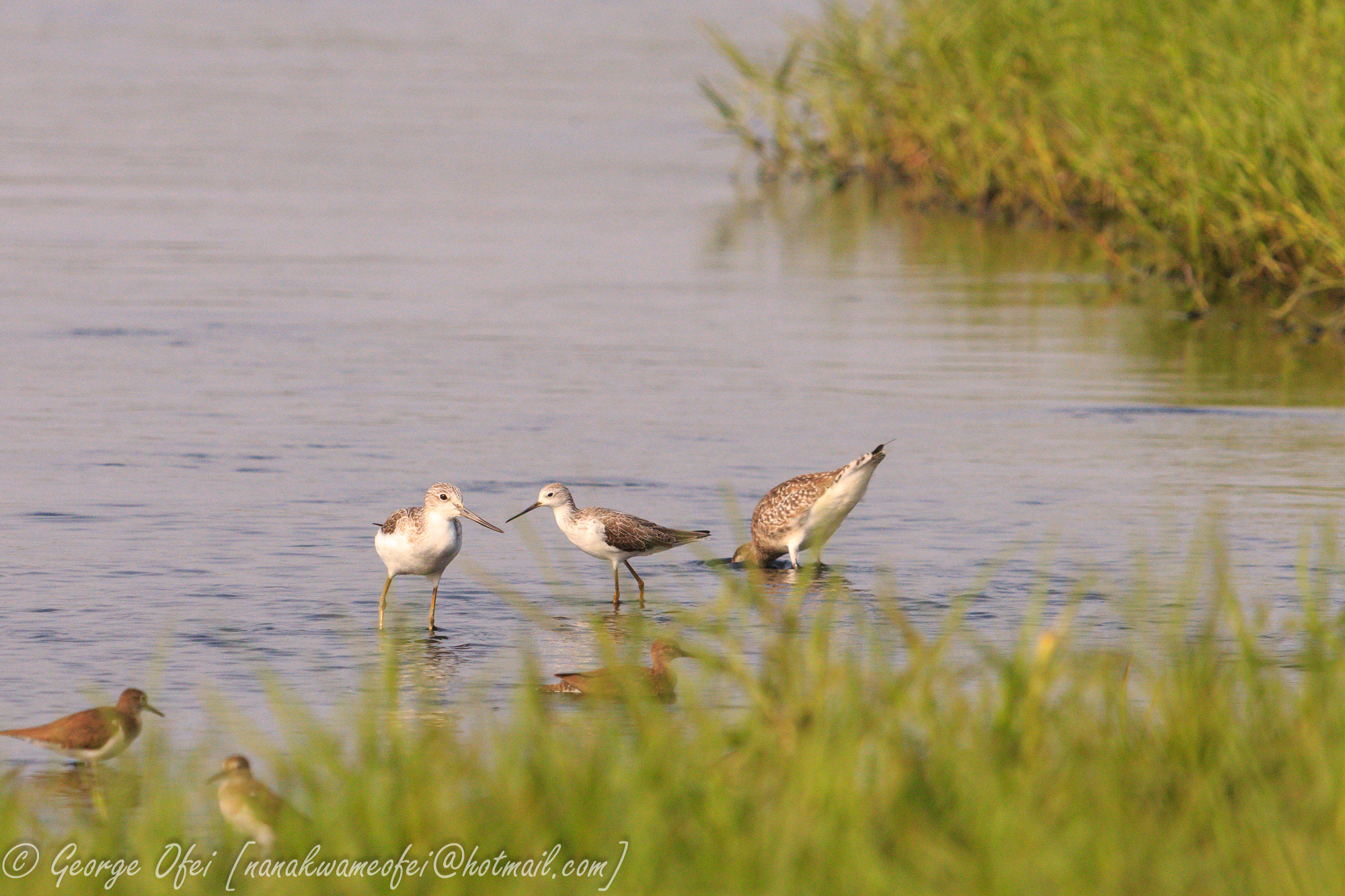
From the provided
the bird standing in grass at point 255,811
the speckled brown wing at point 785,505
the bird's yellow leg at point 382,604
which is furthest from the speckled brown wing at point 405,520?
the bird standing in grass at point 255,811

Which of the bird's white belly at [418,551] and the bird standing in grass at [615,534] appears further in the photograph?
the bird standing in grass at [615,534]

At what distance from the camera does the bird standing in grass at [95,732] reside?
719cm

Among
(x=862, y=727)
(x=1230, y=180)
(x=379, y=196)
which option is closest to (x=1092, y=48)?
(x=1230, y=180)

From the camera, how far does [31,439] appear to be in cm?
1338

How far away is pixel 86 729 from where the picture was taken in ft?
23.6

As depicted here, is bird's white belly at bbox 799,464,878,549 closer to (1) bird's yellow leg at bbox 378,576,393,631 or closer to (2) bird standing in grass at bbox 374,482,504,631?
(2) bird standing in grass at bbox 374,482,504,631

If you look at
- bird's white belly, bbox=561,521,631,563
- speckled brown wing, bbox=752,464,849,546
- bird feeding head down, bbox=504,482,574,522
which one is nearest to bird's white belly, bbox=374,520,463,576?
bird's white belly, bbox=561,521,631,563

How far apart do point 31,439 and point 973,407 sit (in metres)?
5.50

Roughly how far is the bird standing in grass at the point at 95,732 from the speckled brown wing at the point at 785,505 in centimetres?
411

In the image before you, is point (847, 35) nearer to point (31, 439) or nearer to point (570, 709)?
point (31, 439)

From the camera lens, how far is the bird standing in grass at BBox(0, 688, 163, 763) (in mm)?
7191

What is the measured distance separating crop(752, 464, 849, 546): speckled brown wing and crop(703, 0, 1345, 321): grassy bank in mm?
6439

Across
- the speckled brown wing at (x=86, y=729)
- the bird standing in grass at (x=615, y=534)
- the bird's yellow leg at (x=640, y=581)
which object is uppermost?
the bird standing in grass at (x=615, y=534)

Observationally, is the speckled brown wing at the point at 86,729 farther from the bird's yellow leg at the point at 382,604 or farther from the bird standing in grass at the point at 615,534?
the bird standing in grass at the point at 615,534
